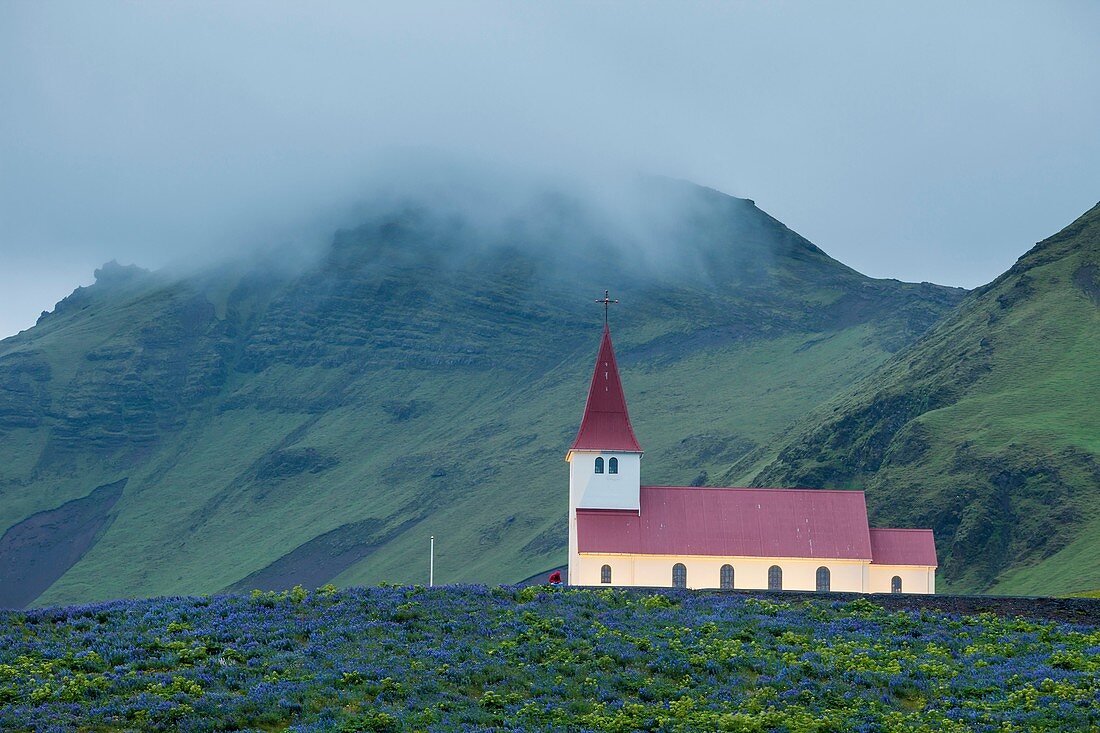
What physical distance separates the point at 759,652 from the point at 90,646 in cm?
1682

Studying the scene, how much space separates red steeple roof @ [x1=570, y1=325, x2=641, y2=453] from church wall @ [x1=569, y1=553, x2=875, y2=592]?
767 centimetres

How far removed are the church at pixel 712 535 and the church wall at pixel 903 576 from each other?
0.20 ft

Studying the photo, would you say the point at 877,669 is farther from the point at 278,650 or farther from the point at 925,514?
the point at 925,514

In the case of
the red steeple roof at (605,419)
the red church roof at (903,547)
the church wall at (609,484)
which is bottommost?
the red church roof at (903,547)

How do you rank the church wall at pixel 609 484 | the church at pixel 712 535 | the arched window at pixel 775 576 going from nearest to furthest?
the church at pixel 712 535
the arched window at pixel 775 576
the church wall at pixel 609 484

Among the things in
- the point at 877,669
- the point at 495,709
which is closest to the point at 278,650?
the point at 495,709

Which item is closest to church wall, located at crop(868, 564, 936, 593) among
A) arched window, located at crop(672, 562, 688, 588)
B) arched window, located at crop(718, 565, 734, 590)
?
arched window, located at crop(718, 565, 734, 590)

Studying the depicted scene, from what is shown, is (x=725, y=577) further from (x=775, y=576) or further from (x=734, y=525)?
(x=734, y=525)

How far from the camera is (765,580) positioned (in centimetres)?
8412

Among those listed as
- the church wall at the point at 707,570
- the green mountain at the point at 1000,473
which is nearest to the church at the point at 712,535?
the church wall at the point at 707,570

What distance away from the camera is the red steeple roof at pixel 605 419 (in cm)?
8844

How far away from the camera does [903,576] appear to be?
86.8 metres

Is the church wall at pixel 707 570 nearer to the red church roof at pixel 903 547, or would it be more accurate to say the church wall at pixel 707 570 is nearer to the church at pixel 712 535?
the church at pixel 712 535

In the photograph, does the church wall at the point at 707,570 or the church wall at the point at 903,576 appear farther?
the church wall at the point at 903,576
